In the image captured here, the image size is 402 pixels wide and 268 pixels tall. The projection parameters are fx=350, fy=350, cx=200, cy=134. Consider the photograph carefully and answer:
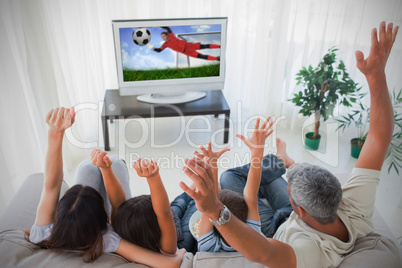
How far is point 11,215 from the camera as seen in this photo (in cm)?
159

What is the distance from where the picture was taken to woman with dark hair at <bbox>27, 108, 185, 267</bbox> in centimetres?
131

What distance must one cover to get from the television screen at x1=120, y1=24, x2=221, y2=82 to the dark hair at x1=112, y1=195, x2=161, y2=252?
6.11 feet

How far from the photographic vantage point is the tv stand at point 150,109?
3.05m

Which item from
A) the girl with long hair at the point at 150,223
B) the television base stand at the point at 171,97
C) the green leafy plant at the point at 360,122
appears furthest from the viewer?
the television base stand at the point at 171,97

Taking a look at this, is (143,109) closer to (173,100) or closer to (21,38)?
(173,100)

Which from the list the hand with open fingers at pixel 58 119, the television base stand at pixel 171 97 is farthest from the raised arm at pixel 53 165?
the television base stand at pixel 171 97

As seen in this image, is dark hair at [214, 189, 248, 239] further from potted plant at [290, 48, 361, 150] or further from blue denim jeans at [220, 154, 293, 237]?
potted plant at [290, 48, 361, 150]

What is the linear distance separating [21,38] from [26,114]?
1.71 ft

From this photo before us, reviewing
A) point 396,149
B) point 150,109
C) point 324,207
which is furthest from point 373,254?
point 150,109

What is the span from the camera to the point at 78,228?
51.6 inches

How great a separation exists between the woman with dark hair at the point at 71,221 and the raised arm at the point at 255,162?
347 millimetres

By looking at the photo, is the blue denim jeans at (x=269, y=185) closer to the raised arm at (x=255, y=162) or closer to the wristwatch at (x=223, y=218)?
the raised arm at (x=255, y=162)

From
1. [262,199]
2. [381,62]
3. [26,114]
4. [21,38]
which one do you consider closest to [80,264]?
[262,199]

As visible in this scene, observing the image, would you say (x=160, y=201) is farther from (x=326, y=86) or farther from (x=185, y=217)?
(x=326, y=86)
